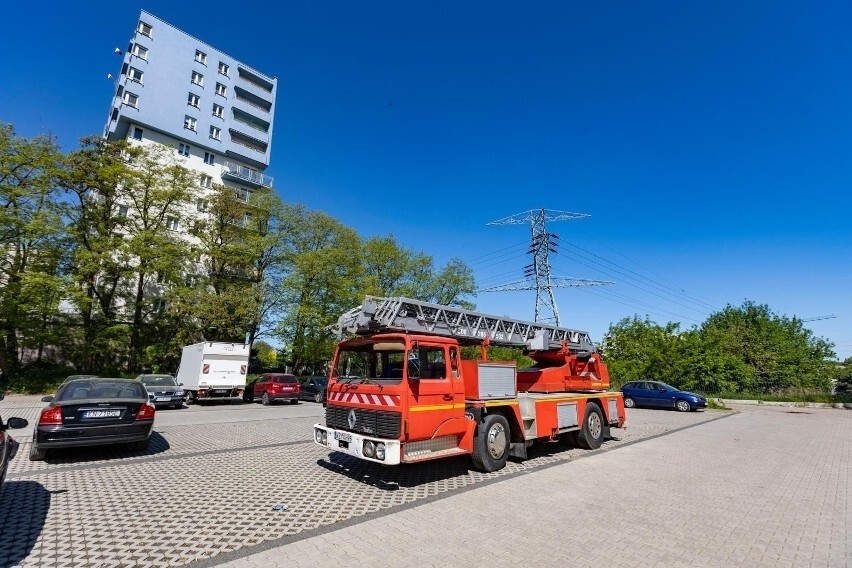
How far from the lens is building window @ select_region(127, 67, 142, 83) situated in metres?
37.1

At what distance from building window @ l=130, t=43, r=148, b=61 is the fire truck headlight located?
4723 centimetres

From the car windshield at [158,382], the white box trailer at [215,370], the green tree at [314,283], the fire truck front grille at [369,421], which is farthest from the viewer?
the green tree at [314,283]

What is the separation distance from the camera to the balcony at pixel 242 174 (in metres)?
41.6

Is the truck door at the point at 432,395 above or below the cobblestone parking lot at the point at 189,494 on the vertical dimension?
above

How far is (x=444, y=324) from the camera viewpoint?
315 inches

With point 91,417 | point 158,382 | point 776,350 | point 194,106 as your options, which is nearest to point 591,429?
point 91,417

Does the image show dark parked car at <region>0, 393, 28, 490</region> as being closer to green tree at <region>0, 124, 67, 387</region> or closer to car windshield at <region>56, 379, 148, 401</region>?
car windshield at <region>56, 379, 148, 401</region>

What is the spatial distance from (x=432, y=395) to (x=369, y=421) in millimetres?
1084

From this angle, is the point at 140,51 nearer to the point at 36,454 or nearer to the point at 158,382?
the point at 158,382

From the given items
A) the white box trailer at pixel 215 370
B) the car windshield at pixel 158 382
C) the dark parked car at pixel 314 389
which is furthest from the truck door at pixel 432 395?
the dark parked car at pixel 314 389

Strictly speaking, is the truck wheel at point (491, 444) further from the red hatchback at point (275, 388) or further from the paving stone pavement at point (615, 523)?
the red hatchback at point (275, 388)

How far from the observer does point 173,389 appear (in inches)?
689

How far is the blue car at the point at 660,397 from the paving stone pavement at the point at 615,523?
42.7ft

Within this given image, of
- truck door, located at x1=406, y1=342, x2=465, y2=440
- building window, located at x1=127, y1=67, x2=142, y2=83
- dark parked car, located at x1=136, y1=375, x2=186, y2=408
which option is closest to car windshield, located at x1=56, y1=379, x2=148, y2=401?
truck door, located at x1=406, y1=342, x2=465, y2=440
